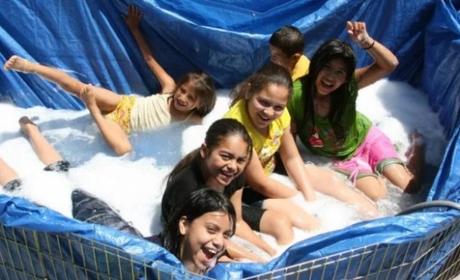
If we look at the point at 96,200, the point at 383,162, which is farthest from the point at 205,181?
the point at 383,162

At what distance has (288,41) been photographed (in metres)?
2.96

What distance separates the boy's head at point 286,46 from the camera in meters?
2.96

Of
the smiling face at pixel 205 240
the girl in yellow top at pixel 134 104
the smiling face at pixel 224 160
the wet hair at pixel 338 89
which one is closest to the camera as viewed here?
the smiling face at pixel 205 240

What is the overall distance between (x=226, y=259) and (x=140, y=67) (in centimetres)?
152

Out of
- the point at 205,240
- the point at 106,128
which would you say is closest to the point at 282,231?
the point at 205,240

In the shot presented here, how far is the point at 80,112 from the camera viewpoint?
3332mm

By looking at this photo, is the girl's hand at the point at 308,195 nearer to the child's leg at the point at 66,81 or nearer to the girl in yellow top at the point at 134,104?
the girl in yellow top at the point at 134,104

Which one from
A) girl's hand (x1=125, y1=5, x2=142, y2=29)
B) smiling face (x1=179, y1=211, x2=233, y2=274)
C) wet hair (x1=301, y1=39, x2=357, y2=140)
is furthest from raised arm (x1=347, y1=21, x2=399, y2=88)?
smiling face (x1=179, y1=211, x2=233, y2=274)

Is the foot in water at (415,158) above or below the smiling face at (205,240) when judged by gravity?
below

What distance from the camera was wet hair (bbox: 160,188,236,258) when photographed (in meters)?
2.05

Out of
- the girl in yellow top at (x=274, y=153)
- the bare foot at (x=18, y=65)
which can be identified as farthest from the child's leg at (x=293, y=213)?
the bare foot at (x=18, y=65)

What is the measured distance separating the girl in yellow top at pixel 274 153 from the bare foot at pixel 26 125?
1033mm

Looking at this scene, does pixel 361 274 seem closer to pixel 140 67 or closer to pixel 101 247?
pixel 101 247

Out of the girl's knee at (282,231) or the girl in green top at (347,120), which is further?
the girl in green top at (347,120)
